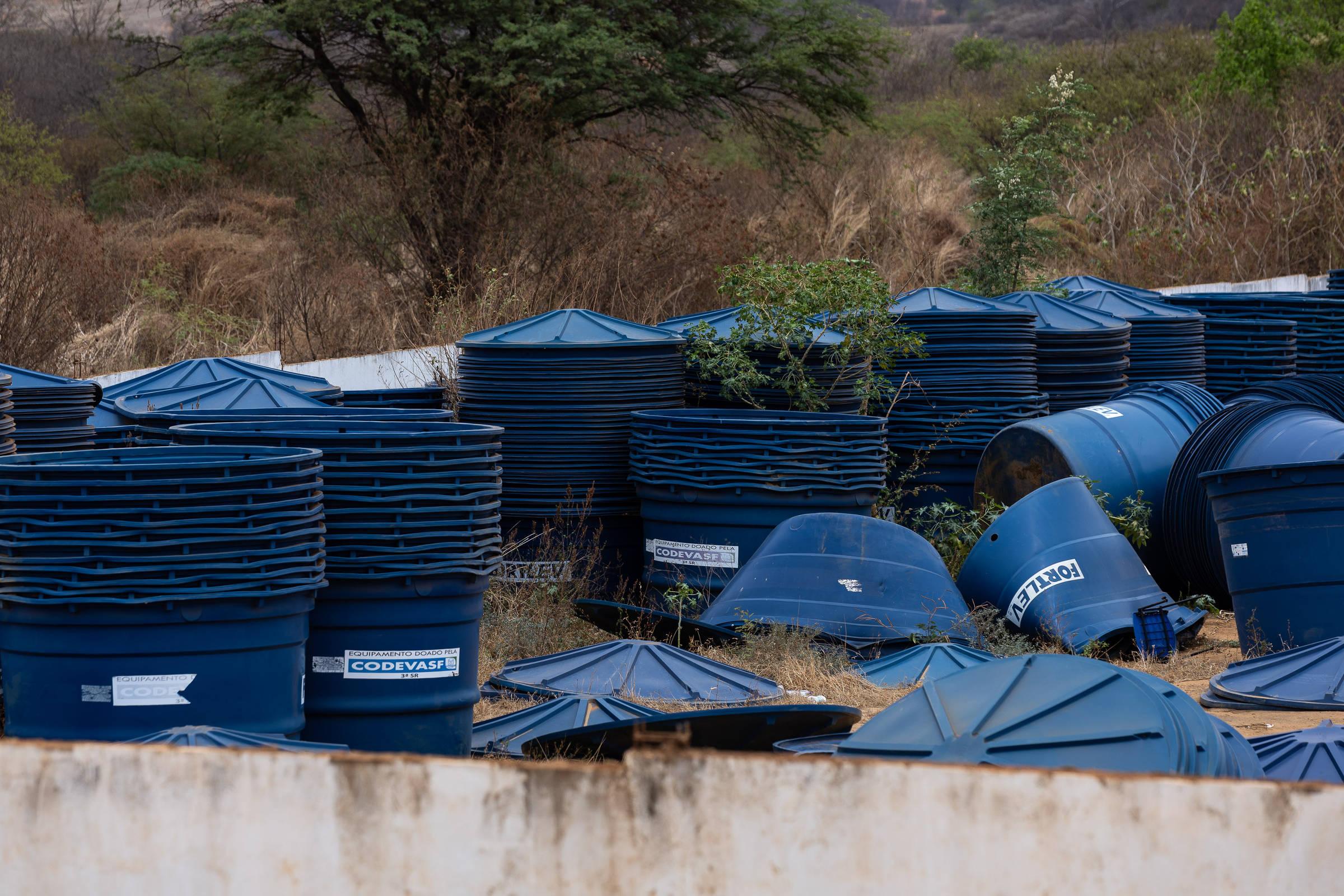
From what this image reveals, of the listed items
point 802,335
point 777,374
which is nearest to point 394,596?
point 777,374

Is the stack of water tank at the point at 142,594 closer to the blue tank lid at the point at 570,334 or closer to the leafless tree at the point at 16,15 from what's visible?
the blue tank lid at the point at 570,334

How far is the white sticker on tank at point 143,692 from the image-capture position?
12.3 feet

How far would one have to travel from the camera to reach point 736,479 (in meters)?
7.14

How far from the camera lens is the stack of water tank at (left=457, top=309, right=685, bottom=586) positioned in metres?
7.77

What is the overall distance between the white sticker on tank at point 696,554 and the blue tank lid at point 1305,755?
11.1 feet

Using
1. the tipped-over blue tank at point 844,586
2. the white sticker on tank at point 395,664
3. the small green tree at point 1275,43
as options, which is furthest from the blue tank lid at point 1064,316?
the small green tree at point 1275,43

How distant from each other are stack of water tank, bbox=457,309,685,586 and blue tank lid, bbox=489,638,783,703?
1.76 metres

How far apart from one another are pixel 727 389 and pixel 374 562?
4.11 m

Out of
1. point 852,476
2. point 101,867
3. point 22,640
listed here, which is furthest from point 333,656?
point 852,476

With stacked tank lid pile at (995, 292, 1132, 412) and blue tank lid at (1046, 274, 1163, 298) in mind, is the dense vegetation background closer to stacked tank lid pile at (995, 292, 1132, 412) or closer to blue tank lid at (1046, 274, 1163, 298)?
blue tank lid at (1046, 274, 1163, 298)

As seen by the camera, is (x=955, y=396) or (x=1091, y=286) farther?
(x=1091, y=286)

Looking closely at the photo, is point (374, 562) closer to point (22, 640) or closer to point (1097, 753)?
point (22, 640)

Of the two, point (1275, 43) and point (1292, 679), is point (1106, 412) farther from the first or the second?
point (1275, 43)

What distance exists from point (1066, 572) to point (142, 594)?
4.81 m
